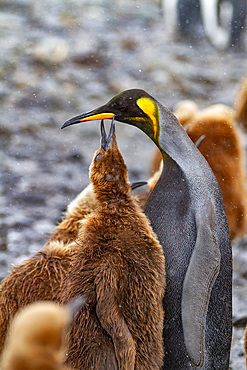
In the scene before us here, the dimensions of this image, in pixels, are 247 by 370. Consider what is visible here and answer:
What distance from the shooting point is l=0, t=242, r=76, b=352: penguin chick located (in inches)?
59.4

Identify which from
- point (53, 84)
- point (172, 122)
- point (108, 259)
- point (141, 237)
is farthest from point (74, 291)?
point (53, 84)

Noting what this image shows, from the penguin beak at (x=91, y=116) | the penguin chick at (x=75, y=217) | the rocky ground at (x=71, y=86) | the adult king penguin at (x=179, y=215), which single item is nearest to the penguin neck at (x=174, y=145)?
the adult king penguin at (x=179, y=215)

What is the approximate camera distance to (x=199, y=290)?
148 centimetres

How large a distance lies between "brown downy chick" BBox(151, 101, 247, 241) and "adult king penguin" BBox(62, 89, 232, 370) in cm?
69

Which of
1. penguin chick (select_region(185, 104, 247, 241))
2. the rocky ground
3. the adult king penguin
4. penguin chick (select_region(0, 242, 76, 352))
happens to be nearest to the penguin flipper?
the adult king penguin

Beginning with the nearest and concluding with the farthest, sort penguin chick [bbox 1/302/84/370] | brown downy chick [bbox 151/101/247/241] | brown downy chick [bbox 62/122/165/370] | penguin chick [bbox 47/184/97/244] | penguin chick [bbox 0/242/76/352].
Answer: penguin chick [bbox 1/302/84/370] < brown downy chick [bbox 62/122/165/370] < penguin chick [bbox 0/242/76/352] < penguin chick [bbox 47/184/97/244] < brown downy chick [bbox 151/101/247/241]

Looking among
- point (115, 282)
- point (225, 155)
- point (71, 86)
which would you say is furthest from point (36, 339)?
point (71, 86)

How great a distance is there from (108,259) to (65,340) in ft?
0.73

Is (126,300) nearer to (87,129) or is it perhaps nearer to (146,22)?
(87,129)

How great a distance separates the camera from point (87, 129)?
171 inches

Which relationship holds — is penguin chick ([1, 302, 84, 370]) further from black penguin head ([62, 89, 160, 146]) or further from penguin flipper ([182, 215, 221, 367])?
black penguin head ([62, 89, 160, 146])

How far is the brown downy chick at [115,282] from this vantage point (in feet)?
4.42

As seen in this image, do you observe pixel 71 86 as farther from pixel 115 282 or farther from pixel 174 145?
pixel 115 282

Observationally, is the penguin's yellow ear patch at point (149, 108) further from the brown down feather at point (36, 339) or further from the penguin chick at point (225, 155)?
the brown down feather at point (36, 339)
